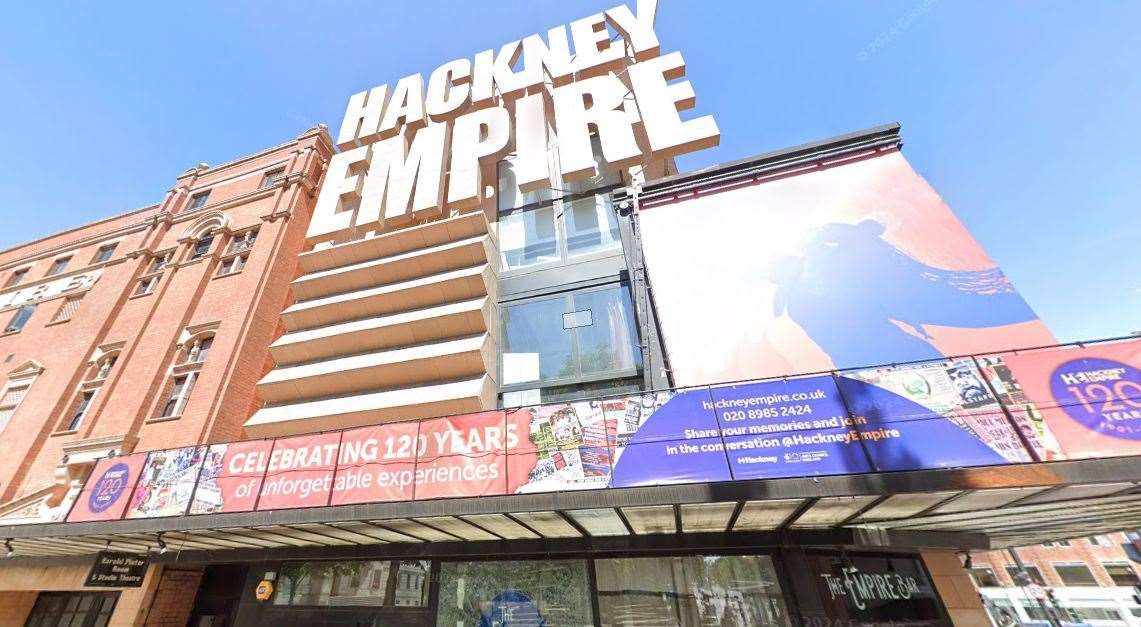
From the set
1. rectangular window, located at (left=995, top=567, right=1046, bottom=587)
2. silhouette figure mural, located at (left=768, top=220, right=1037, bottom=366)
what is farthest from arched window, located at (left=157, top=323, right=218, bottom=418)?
rectangular window, located at (left=995, top=567, right=1046, bottom=587)

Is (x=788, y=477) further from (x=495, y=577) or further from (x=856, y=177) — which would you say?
(x=856, y=177)

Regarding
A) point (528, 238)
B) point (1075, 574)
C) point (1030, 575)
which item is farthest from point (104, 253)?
point (1075, 574)

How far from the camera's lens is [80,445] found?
548 inches

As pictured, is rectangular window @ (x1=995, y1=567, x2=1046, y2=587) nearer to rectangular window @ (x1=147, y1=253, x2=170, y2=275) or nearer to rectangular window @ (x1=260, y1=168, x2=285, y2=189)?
rectangular window @ (x1=260, y1=168, x2=285, y2=189)

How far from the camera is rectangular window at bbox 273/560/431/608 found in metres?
9.19

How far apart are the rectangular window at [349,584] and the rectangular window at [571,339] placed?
16.5 feet

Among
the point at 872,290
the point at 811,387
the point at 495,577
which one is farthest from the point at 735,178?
the point at 495,577

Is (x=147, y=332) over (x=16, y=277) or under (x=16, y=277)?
under

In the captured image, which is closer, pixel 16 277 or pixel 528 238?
pixel 528 238

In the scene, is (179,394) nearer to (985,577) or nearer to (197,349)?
(197,349)

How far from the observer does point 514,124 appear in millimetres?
18781

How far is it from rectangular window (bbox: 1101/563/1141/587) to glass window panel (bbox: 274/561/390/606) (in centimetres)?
6752

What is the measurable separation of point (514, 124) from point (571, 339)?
1128cm

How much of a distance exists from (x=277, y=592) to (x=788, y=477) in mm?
11247
